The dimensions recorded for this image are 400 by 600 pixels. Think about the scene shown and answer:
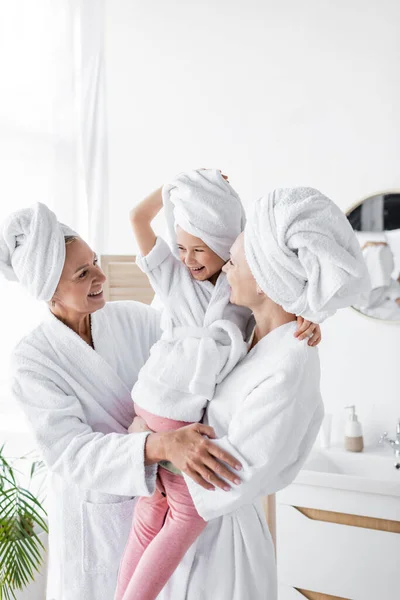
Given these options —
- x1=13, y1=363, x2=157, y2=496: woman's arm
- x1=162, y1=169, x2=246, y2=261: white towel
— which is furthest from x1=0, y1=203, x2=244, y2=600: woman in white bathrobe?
x1=162, y1=169, x2=246, y2=261: white towel

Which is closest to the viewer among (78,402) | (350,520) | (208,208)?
(208,208)

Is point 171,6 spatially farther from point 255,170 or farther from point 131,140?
point 255,170

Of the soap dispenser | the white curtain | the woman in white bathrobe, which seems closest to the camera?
the woman in white bathrobe

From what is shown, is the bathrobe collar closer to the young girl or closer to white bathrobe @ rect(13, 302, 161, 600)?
white bathrobe @ rect(13, 302, 161, 600)

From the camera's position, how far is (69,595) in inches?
59.9

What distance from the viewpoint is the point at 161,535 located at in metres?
1.34

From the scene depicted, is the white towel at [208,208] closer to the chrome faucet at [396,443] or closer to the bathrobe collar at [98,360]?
the bathrobe collar at [98,360]

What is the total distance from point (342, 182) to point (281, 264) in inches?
65.9

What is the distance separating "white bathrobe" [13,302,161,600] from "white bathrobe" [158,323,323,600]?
180 mm

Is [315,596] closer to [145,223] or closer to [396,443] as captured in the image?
[396,443]

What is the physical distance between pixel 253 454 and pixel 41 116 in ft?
7.77

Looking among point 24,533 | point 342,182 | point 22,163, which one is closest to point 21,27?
point 22,163

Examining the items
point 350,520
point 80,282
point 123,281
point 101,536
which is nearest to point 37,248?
point 80,282

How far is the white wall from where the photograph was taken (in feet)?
8.79
